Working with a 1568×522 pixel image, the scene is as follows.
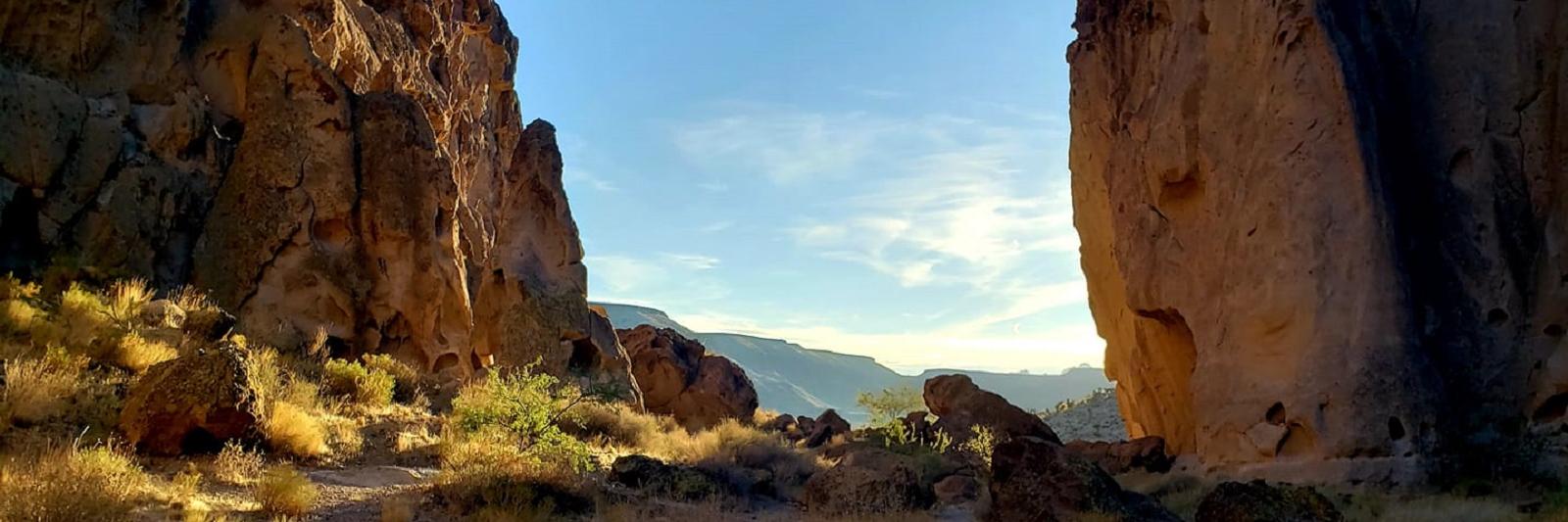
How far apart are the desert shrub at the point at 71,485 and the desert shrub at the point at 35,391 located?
108 cm

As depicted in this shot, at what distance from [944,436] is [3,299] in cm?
1999

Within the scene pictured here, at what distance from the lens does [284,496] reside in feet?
23.9

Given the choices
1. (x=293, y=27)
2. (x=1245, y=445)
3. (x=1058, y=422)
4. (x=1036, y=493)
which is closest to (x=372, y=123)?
(x=293, y=27)

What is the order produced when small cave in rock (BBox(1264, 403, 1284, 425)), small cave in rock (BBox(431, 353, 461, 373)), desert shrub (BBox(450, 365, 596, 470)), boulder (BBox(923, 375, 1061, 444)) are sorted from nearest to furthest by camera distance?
desert shrub (BBox(450, 365, 596, 470)), small cave in rock (BBox(1264, 403, 1284, 425)), small cave in rock (BBox(431, 353, 461, 373)), boulder (BBox(923, 375, 1061, 444))

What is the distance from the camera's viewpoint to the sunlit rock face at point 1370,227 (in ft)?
41.8

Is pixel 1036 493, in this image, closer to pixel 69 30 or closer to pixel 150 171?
pixel 150 171

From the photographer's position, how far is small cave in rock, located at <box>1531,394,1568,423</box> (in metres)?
12.9

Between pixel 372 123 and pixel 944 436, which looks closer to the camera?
pixel 372 123

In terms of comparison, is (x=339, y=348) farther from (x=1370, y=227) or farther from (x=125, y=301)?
(x=1370, y=227)

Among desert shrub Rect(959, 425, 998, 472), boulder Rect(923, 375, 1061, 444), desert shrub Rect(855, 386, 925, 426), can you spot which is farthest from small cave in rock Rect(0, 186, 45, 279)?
desert shrub Rect(855, 386, 925, 426)

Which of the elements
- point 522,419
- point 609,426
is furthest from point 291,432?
point 609,426

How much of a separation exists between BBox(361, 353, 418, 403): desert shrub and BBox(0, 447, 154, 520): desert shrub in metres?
6.79

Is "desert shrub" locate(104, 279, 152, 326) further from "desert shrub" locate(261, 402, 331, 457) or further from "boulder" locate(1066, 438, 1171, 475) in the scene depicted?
"boulder" locate(1066, 438, 1171, 475)

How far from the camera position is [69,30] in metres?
13.2
